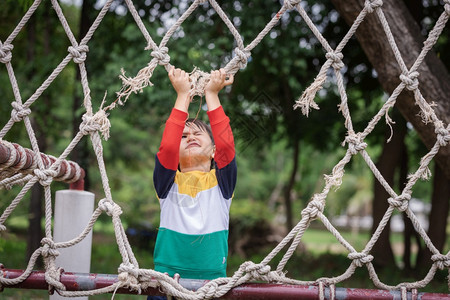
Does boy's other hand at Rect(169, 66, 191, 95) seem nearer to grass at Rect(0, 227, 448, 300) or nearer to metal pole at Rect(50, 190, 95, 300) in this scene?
metal pole at Rect(50, 190, 95, 300)

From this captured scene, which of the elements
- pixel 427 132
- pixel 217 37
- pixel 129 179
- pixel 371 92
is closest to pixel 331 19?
pixel 371 92

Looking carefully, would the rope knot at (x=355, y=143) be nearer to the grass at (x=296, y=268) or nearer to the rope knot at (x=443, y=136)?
the rope knot at (x=443, y=136)

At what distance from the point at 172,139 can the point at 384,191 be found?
4.39m

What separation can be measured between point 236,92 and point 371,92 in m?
1.40

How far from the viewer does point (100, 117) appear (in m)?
1.72

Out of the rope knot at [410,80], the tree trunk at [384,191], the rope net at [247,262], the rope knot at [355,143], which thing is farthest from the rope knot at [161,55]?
the tree trunk at [384,191]

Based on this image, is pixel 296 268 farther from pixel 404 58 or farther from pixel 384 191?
pixel 404 58

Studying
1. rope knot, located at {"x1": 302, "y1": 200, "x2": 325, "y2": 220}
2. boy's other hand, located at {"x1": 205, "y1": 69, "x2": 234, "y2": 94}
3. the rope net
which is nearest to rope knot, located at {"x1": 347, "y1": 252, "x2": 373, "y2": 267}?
the rope net

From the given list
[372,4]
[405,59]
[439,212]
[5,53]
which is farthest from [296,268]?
[5,53]

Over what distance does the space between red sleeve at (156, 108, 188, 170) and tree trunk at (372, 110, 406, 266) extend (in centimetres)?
368

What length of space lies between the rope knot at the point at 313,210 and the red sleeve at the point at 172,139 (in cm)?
48

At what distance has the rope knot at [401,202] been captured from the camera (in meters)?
1.68

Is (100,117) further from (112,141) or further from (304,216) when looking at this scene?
(112,141)

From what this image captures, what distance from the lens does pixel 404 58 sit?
7.80ft
